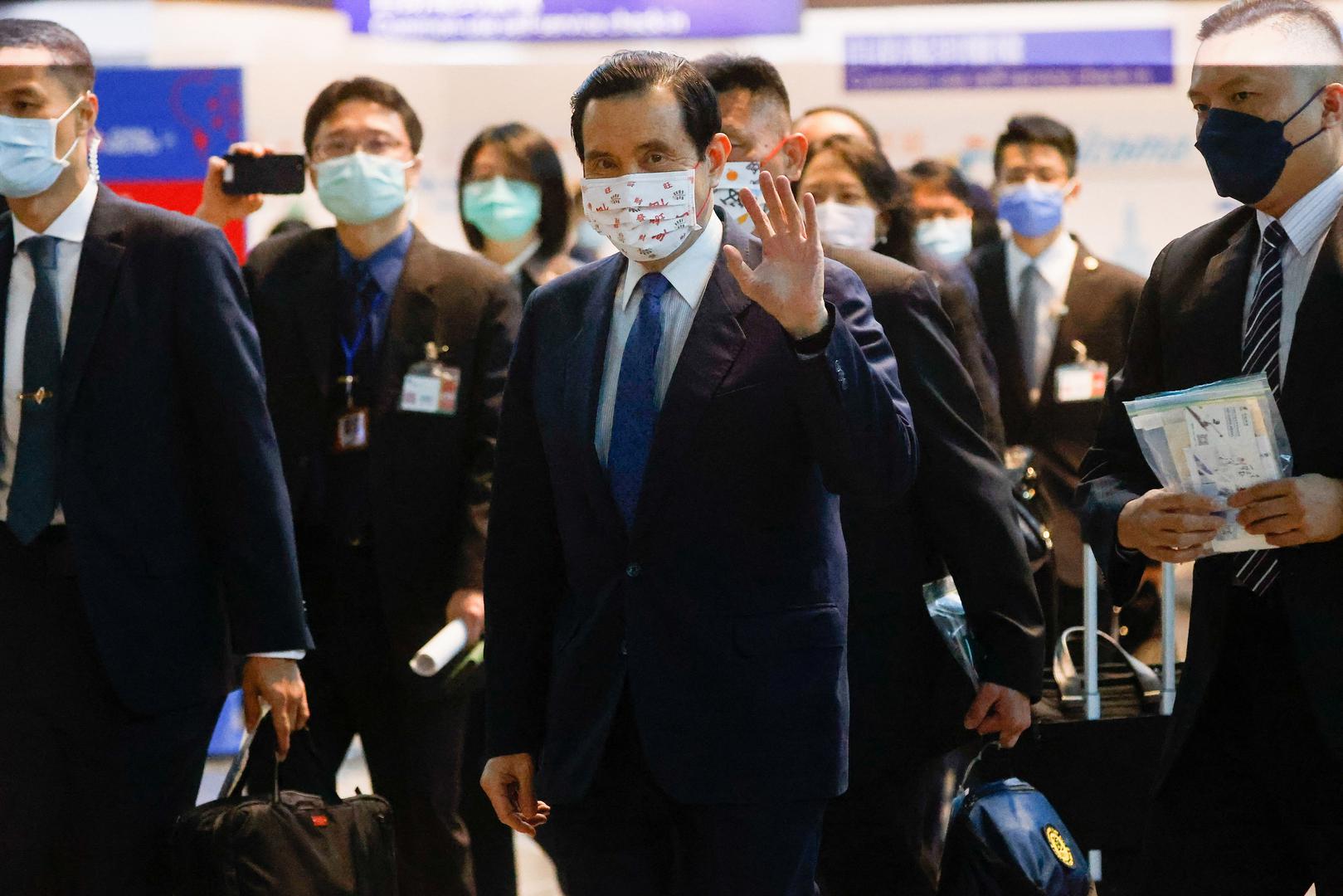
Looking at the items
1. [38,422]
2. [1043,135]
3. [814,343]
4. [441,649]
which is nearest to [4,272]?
[38,422]

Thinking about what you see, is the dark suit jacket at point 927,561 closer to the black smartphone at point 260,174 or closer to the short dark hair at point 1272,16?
the short dark hair at point 1272,16

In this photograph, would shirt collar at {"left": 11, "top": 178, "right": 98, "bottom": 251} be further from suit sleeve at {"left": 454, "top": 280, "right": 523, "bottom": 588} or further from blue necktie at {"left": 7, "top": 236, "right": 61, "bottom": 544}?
suit sleeve at {"left": 454, "top": 280, "right": 523, "bottom": 588}

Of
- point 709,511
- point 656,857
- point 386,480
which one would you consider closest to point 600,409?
point 709,511

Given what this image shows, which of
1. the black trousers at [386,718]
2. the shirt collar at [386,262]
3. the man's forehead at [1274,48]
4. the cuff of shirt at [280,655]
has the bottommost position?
the black trousers at [386,718]

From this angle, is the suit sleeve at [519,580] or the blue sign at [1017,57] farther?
the blue sign at [1017,57]

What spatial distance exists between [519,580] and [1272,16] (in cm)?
147

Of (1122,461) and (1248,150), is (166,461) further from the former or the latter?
(1248,150)

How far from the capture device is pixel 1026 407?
537 centimetres

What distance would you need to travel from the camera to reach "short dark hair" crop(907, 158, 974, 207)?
5750 mm

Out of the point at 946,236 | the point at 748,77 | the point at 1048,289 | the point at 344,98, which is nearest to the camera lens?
the point at 748,77

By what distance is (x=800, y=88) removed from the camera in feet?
13.5

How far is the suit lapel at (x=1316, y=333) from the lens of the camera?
2646mm

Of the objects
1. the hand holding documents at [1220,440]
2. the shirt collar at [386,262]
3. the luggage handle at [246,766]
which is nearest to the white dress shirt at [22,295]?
the luggage handle at [246,766]

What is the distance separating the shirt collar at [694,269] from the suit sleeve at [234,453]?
3.09ft
